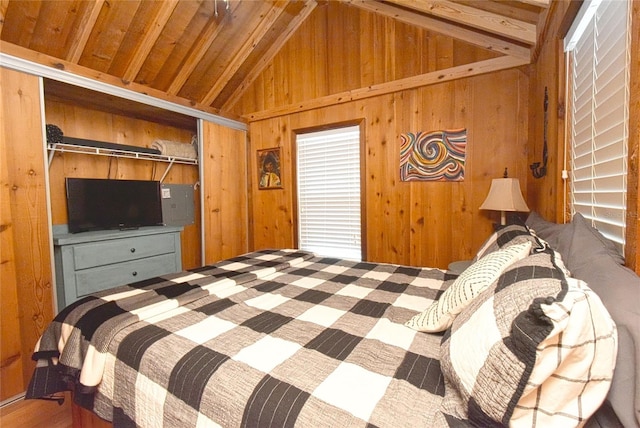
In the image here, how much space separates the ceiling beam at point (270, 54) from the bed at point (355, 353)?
3030 millimetres

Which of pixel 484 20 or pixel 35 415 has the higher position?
pixel 484 20

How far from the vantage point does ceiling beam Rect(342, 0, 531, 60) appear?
2.28 m

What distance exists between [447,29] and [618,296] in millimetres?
2653

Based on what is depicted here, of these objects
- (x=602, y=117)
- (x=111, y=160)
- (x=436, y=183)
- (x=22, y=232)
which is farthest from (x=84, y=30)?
(x=602, y=117)

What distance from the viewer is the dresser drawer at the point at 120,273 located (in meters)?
2.11

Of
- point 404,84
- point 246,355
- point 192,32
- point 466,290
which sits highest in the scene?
point 192,32

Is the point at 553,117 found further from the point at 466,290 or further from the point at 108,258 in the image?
the point at 108,258

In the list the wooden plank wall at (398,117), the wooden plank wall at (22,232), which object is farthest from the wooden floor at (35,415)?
the wooden plank wall at (398,117)

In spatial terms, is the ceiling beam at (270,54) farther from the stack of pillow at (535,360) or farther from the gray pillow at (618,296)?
the stack of pillow at (535,360)

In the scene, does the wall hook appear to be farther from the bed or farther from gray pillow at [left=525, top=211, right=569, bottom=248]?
the bed

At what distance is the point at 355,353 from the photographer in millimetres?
883

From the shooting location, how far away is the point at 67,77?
2.03m

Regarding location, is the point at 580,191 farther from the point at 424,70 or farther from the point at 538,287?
the point at 424,70

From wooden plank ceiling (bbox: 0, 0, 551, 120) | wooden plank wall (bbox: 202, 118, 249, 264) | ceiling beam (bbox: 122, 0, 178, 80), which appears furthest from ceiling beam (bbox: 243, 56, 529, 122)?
ceiling beam (bbox: 122, 0, 178, 80)
